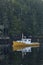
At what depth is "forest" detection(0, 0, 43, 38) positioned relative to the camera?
8929 centimetres

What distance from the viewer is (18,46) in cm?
7325

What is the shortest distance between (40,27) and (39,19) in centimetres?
250

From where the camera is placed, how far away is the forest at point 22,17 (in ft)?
293

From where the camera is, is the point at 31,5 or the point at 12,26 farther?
the point at 31,5

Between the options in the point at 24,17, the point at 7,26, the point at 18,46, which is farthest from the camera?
the point at 24,17

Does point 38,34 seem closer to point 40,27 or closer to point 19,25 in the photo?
point 40,27

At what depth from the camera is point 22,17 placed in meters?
95.1

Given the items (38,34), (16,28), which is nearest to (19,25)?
(16,28)

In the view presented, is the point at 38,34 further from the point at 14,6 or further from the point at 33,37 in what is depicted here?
the point at 14,6

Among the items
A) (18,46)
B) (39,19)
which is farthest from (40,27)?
(18,46)

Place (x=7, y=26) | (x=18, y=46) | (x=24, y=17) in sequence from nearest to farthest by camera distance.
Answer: (x=18, y=46) → (x=7, y=26) → (x=24, y=17)

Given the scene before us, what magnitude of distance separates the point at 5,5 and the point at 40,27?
15.4 metres

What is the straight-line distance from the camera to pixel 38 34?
98.1 m

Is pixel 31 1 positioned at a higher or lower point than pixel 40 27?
higher
